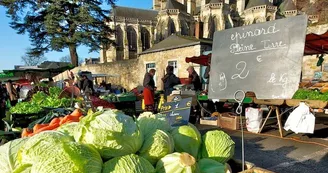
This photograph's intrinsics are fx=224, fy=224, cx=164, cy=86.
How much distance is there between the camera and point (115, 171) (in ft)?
3.64

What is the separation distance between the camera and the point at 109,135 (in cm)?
122

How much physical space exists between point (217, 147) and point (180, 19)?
4305 centimetres

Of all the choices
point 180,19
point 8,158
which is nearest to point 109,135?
point 8,158

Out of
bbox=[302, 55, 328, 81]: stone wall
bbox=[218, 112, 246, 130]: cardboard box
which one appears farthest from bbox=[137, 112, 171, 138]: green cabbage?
bbox=[302, 55, 328, 81]: stone wall

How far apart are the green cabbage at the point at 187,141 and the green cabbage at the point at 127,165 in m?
0.43

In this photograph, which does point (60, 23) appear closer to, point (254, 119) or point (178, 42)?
point (178, 42)

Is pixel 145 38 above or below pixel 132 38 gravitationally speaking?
above

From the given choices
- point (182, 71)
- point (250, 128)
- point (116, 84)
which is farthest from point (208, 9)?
point (250, 128)

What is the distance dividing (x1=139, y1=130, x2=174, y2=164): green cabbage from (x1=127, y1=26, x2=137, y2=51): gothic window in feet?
151

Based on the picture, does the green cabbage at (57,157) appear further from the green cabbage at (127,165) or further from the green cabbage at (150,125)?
the green cabbage at (150,125)

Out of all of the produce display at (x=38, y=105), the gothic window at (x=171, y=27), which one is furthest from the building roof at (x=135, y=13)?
the produce display at (x=38, y=105)

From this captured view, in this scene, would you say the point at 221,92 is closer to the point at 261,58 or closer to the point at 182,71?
the point at 261,58

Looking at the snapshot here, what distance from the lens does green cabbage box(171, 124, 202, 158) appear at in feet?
5.22

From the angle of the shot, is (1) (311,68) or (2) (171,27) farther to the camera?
(2) (171,27)
